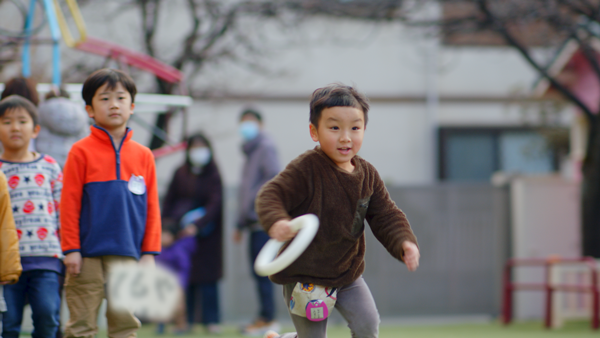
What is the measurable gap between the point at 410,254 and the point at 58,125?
92.6 inches

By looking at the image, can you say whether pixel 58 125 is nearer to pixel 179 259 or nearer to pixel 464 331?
pixel 179 259

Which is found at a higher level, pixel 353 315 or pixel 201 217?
pixel 201 217

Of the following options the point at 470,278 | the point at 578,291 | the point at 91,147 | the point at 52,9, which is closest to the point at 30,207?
the point at 91,147

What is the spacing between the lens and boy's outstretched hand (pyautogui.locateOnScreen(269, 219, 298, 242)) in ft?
9.46

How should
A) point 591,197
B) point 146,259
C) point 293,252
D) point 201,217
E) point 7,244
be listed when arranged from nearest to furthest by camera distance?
point 293,252 → point 7,244 → point 146,259 → point 201,217 → point 591,197

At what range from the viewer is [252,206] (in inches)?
254

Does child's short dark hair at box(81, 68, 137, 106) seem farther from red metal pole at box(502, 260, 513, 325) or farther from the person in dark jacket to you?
red metal pole at box(502, 260, 513, 325)

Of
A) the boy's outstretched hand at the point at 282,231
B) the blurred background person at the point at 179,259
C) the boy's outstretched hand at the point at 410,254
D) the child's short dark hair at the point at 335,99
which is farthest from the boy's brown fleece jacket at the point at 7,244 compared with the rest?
the blurred background person at the point at 179,259

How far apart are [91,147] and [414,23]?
18.7ft

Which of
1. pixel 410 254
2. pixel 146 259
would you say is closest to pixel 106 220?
pixel 146 259

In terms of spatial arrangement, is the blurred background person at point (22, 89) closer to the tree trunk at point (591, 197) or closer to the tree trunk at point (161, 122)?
the tree trunk at point (161, 122)

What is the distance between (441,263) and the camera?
8.84 meters

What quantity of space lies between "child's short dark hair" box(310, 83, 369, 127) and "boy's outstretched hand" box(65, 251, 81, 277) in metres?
1.26

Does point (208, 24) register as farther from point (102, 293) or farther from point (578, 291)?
point (102, 293)
